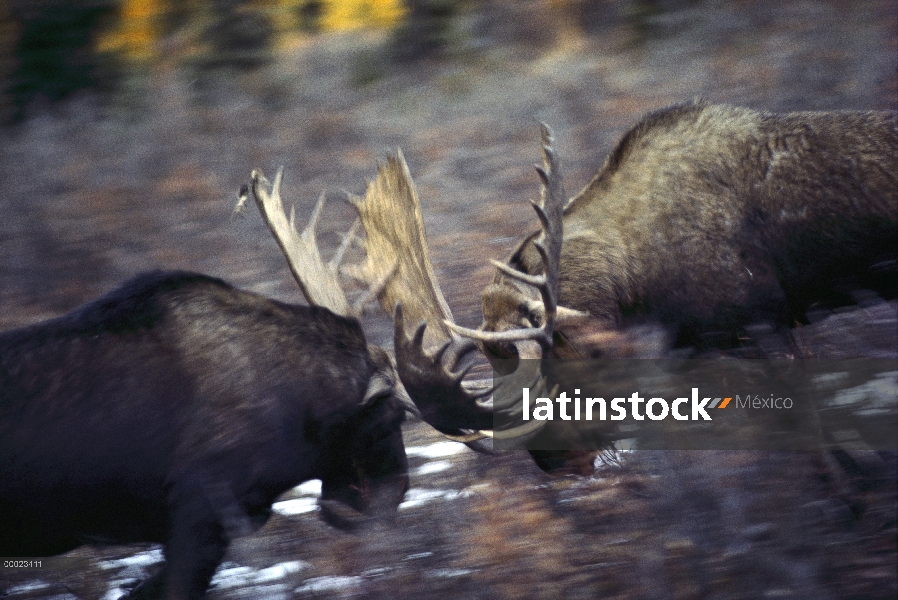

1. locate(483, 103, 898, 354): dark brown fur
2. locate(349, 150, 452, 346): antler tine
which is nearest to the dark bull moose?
locate(349, 150, 452, 346): antler tine

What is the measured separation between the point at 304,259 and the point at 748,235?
2.09 meters

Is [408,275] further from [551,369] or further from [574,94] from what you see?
[574,94]

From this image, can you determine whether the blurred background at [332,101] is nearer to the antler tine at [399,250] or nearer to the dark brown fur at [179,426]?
the antler tine at [399,250]

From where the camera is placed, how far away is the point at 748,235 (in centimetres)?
402

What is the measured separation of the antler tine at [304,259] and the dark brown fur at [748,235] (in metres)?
0.76

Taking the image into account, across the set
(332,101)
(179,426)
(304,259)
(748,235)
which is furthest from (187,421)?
(332,101)

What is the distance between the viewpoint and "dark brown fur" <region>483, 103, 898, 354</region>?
396cm

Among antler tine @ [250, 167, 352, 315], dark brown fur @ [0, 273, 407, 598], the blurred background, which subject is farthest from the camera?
the blurred background

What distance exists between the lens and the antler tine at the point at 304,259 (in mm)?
3721

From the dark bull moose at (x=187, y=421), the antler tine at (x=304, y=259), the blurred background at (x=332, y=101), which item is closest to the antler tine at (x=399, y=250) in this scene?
the antler tine at (x=304, y=259)

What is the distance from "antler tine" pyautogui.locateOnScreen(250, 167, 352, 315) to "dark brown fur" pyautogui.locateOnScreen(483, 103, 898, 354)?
76 centimetres

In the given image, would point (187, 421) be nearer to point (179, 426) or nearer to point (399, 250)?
point (179, 426)

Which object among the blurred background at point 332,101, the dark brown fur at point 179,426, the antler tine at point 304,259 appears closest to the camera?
the dark brown fur at point 179,426

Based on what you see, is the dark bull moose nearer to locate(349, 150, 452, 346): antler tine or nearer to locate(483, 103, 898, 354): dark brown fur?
locate(349, 150, 452, 346): antler tine
